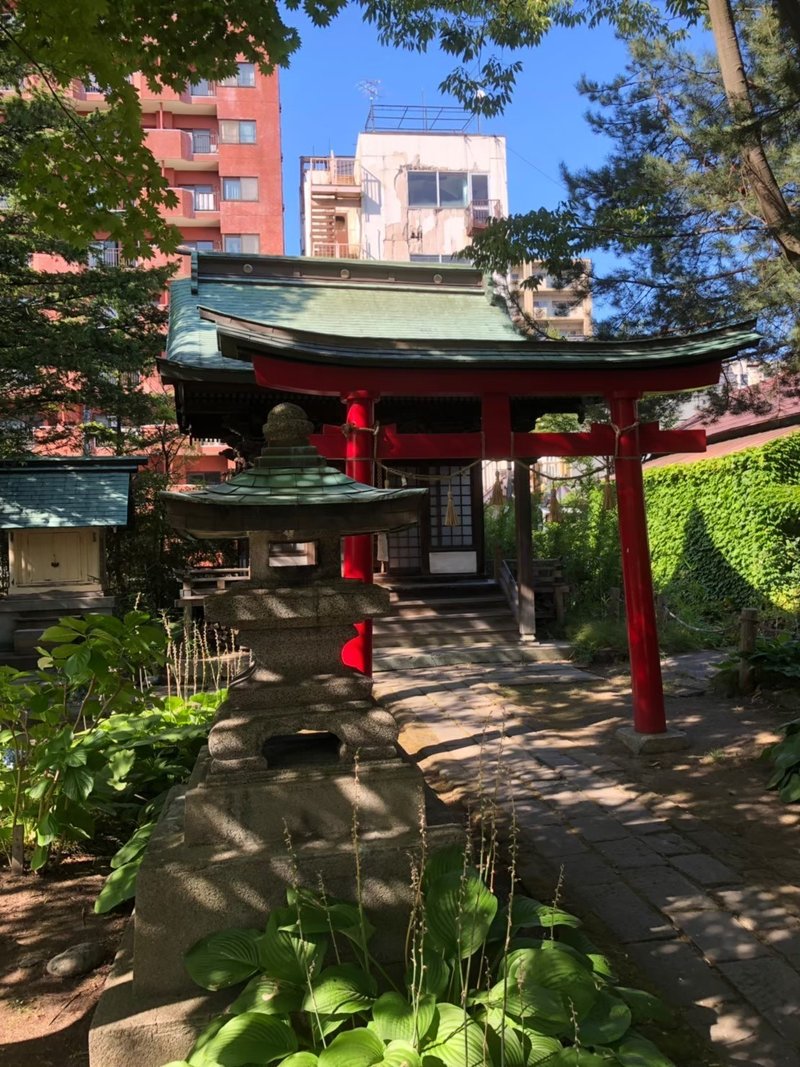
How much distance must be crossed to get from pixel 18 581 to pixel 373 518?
38.0 feet

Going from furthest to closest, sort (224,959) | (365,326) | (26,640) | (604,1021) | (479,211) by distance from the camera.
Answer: (479,211) → (365,326) → (26,640) → (224,959) → (604,1021)

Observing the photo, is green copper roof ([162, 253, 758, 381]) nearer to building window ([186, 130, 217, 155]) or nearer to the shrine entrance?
the shrine entrance

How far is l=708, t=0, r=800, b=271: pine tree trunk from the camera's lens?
Answer: 6.73 m

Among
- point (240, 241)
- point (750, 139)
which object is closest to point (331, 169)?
point (240, 241)

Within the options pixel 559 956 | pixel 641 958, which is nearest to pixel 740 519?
pixel 641 958

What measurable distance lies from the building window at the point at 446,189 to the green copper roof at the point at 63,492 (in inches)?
1019

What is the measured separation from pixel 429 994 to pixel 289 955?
53 cm

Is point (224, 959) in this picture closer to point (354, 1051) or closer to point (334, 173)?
point (354, 1051)

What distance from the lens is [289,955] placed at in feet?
8.81

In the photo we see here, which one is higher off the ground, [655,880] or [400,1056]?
[400,1056]

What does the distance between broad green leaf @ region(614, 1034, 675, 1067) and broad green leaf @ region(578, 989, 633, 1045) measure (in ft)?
0.11

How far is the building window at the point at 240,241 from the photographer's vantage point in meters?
32.6

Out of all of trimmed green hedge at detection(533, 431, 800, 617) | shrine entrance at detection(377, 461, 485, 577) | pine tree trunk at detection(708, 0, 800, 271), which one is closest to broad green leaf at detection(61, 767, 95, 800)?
pine tree trunk at detection(708, 0, 800, 271)

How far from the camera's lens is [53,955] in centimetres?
371
